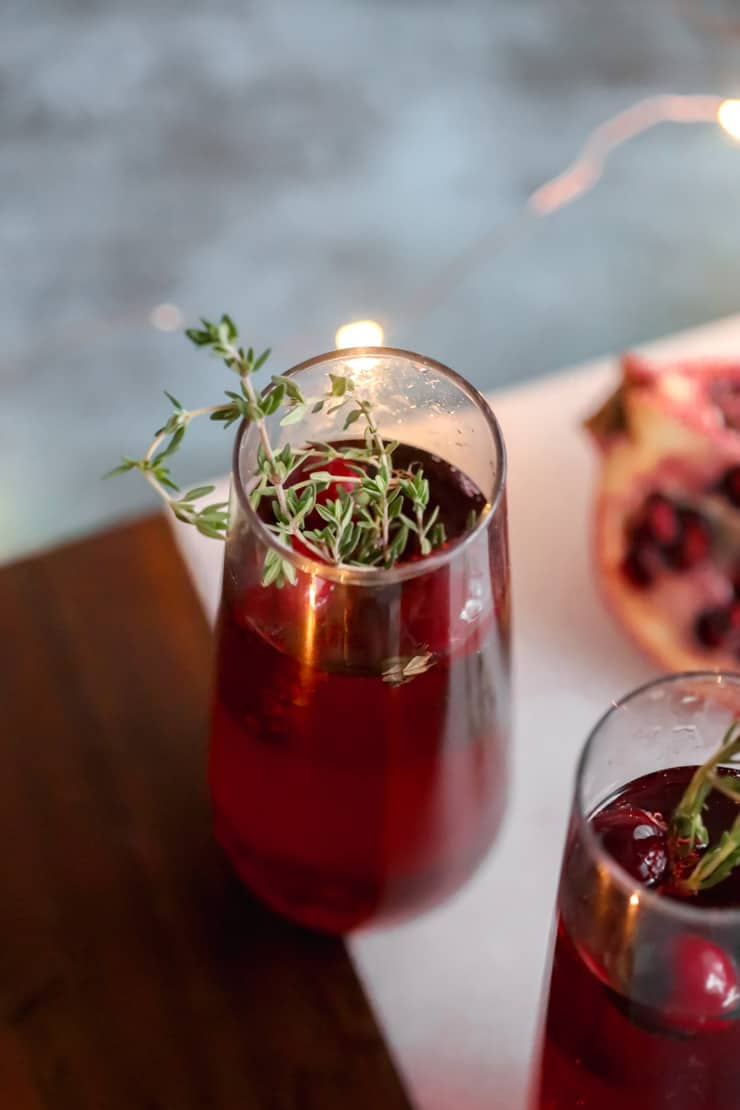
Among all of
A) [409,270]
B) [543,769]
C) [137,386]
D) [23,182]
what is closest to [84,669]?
[543,769]

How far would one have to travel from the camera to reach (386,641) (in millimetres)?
568

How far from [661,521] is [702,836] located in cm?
41

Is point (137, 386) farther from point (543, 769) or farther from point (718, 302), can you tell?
point (543, 769)

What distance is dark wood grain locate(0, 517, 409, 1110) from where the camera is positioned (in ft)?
2.35

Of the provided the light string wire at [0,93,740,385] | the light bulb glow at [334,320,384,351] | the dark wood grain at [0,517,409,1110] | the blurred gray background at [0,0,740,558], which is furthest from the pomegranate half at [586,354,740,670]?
the light string wire at [0,93,740,385]

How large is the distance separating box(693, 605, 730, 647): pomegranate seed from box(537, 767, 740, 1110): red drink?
0.33 m

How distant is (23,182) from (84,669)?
56.7 inches

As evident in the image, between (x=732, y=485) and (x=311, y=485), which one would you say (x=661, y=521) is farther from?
(x=311, y=485)

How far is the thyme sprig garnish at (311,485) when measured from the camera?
1.79 ft

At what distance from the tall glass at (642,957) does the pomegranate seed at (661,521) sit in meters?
0.35

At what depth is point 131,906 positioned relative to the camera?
0.77 m

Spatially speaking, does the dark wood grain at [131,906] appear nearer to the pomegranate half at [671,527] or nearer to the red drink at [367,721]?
the red drink at [367,721]

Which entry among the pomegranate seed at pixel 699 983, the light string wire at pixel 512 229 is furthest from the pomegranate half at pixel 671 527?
the light string wire at pixel 512 229

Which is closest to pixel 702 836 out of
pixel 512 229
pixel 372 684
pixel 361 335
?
pixel 372 684
